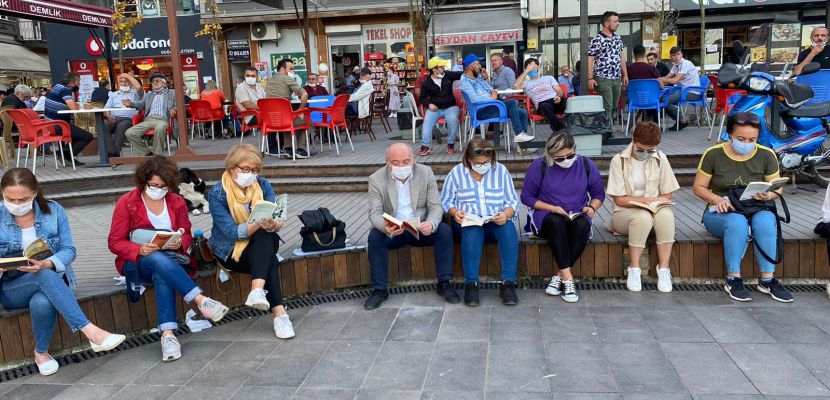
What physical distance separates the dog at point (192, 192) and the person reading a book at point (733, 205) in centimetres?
490

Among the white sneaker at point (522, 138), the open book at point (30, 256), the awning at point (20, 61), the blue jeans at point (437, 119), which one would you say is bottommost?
the open book at point (30, 256)

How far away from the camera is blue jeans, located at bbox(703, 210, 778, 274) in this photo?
182 inches

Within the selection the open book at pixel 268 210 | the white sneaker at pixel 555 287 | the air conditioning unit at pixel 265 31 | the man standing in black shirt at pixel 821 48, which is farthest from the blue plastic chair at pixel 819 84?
the air conditioning unit at pixel 265 31

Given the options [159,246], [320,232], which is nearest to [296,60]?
[320,232]

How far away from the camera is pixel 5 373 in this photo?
3.86 m

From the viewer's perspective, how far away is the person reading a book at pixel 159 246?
405cm

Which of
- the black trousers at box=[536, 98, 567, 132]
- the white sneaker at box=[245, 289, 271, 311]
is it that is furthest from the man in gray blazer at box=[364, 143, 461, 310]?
the black trousers at box=[536, 98, 567, 132]

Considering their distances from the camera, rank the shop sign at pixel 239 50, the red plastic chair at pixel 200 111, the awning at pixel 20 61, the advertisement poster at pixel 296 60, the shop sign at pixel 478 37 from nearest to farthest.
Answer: the red plastic chair at pixel 200 111 < the shop sign at pixel 478 37 < the advertisement poster at pixel 296 60 < the shop sign at pixel 239 50 < the awning at pixel 20 61

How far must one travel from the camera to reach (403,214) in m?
4.91

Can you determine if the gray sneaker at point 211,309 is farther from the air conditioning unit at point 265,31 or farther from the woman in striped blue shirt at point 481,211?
the air conditioning unit at point 265,31

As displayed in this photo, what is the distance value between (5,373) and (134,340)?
0.72 meters

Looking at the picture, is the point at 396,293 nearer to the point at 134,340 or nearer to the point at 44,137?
the point at 134,340

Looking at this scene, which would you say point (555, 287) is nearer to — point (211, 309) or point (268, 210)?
point (268, 210)

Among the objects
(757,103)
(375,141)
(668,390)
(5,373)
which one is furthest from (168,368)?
(375,141)
